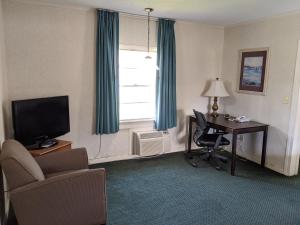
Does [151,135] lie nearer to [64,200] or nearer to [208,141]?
[208,141]

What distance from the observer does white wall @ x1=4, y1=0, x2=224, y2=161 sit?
326 centimetres

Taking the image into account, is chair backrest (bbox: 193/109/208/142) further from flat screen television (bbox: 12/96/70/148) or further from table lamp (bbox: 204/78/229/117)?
flat screen television (bbox: 12/96/70/148)

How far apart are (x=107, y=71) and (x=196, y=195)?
220 centimetres

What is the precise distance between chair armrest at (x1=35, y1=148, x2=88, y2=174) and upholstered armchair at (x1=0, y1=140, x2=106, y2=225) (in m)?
0.42

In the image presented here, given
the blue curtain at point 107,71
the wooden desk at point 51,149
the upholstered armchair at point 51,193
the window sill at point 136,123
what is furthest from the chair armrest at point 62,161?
the window sill at point 136,123

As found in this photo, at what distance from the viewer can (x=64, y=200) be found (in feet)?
6.64

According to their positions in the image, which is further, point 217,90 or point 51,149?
point 217,90

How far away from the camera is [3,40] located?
3.08 m

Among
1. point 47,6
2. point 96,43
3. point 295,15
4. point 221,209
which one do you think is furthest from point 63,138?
point 295,15

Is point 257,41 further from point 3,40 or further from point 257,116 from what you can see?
point 3,40

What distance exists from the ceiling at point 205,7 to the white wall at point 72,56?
0.29 m

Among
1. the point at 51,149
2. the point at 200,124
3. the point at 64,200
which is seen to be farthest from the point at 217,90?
the point at 64,200

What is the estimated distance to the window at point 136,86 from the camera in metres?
4.09

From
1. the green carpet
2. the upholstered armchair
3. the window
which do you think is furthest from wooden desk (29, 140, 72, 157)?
the window
